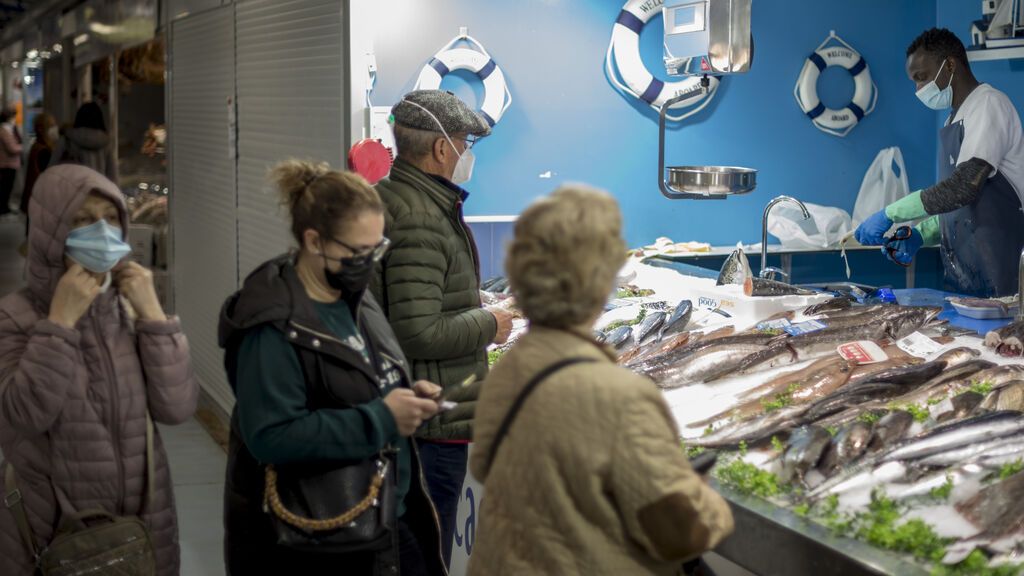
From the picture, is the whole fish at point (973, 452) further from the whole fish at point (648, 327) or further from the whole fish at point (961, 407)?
the whole fish at point (648, 327)

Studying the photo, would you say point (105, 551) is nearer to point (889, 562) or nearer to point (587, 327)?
point (587, 327)

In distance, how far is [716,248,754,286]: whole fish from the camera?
5.43 m

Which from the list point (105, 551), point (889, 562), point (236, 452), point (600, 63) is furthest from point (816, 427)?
point (600, 63)

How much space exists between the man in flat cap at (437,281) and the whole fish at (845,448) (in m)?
1.05

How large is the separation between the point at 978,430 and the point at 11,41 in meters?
33.6

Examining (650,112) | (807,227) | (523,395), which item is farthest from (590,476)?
(807,227)

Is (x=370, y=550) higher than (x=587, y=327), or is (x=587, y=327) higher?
(x=587, y=327)

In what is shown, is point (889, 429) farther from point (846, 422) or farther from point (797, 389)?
point (797, 389)

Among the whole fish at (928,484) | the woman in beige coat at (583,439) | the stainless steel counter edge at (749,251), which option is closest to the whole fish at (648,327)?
the whole fish at (928,484)

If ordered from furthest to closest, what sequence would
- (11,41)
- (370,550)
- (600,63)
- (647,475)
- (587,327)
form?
(11,41) → (600,63) → (370,550) → (587,327) → (647,475)

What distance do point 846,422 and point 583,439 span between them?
153cm

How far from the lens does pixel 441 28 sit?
21.1 ft

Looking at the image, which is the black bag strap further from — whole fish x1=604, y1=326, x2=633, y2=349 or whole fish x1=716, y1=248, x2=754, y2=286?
whole fish x1=716, y1=248, x2=754, y2=286

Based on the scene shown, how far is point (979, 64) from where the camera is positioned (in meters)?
8.02
